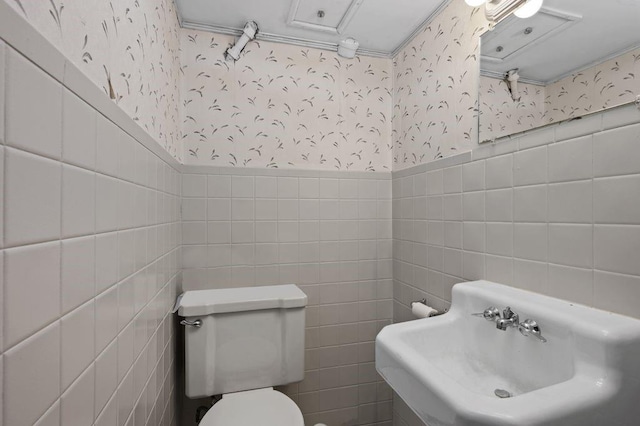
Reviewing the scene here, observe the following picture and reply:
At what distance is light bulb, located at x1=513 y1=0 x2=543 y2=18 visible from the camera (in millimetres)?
993

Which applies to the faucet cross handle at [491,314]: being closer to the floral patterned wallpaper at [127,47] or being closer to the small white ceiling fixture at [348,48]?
the floral patterned wallpaper at [127,47]

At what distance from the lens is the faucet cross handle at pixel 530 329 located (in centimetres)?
84

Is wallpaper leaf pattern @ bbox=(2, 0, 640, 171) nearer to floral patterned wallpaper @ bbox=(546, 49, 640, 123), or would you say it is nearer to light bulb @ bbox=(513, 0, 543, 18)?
floral patterned wallpaper @ bbox=(546, 49, 640, 123)

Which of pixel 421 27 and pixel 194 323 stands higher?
pixel 421 27

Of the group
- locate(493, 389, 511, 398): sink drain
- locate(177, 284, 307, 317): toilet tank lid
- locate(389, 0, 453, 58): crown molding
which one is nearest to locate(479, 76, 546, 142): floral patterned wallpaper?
locate(389, 0, 453, 58): crown molding

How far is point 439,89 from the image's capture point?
144 cm

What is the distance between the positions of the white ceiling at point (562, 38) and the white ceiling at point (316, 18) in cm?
45

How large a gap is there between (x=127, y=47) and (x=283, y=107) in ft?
3.05

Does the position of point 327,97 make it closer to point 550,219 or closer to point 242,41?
point 242,41

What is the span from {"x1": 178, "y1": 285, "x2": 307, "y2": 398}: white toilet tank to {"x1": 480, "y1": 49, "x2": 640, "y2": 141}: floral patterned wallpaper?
111cm

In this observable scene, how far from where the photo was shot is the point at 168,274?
47.9 inches

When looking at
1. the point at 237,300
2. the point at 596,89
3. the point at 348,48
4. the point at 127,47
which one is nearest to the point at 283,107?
the point at 348,48

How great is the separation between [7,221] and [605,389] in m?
1.10

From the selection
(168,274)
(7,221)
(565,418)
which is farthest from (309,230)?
(7,221)
